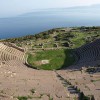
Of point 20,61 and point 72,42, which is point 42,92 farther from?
point 72,42

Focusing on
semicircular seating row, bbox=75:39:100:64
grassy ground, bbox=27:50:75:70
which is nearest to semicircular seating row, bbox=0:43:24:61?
grassy ground, bbox=27:50:75:70

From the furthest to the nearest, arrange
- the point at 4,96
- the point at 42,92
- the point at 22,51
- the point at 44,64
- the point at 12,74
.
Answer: the point at 22,51 → the point at 44,64 → the point at 12,74 → the point at 42,92 → the point at 4,96

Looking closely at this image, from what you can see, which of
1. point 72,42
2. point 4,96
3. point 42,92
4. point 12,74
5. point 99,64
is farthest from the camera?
point 72,42

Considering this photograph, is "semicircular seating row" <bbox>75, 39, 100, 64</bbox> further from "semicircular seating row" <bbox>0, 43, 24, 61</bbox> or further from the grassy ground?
"semicircular seating row" <bbox>0, 43, 24, 61</bbox>

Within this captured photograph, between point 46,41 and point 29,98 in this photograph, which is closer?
point 29,98

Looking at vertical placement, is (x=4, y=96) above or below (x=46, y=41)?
below

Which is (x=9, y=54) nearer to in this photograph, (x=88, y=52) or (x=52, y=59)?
(x=52, y=59)

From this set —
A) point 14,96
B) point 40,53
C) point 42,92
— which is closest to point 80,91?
point 42,92

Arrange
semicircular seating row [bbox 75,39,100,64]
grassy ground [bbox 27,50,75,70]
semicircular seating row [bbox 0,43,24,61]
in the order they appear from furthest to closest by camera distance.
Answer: semicircular seating row [bbox 0,43,24,61] < semicircular seating row [bbox 75,39,100,64] < grassy ground [bbox 27,50,75,70]
